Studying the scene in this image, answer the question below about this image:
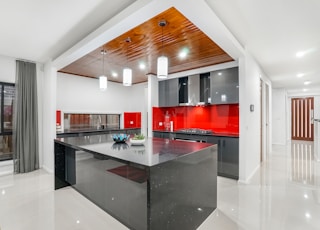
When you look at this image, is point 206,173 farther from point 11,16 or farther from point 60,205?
point 11,16

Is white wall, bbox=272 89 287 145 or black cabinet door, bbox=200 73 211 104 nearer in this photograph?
black cabinet door, bbox=200 73 211 104

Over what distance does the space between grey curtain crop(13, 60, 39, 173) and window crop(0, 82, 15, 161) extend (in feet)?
0.75

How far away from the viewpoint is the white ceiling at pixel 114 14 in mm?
2010

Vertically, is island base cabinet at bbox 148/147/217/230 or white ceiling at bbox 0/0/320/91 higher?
white ceiling at bbox 0/0/320/91

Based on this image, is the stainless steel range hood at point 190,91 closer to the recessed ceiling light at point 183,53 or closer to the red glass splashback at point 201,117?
the red glass splashback at point 201,117

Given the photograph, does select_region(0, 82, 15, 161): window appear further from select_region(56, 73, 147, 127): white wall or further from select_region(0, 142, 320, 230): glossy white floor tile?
select_region(56, 73, 147, 127): white wall

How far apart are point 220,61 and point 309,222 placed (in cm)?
312

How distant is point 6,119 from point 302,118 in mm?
11344

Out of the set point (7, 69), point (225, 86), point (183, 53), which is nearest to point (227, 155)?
point (225, 86)

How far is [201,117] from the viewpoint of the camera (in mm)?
4699

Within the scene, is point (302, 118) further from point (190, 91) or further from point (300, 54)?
point (190, 91)

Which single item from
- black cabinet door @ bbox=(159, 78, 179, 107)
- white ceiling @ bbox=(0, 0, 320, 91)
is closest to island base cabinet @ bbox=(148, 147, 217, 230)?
white ceiling @ bbox=(0, 0, 320, 91)

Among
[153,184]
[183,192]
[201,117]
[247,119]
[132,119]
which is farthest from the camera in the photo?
[132,119]

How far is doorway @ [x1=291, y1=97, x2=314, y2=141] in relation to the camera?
815 cm
